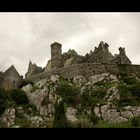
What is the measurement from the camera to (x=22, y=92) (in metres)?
72.2

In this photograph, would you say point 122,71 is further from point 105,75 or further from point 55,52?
point 55,52

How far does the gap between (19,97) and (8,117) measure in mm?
9615

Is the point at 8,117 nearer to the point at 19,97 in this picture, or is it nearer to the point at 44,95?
the point at 19,97

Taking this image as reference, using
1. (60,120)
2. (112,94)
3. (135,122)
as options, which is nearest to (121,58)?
(112,94)

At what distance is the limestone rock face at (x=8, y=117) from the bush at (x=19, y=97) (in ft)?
23.8

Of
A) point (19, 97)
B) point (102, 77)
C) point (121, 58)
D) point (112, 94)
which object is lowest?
point (112, 94)

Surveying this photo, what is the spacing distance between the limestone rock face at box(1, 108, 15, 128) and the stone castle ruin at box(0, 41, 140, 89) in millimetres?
17145

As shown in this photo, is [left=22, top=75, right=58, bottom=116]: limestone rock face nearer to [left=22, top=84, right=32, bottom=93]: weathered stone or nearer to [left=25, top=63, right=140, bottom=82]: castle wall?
[left=22, top=84, right=32, bottom=93]: weathered stone

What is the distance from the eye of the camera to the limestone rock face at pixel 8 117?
59.9 metres

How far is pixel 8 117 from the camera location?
203 feet

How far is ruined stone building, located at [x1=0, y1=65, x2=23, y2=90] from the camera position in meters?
81.1

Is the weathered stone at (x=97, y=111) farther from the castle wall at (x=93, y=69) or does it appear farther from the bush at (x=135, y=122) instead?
the castle wall at (x=93, y=69)
